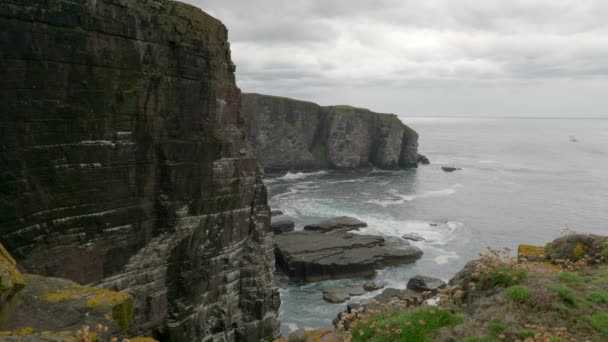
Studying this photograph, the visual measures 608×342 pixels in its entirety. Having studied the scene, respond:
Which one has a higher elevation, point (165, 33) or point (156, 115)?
point (165, 33)

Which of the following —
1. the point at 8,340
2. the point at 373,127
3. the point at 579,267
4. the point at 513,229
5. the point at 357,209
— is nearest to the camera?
the point at 8,340

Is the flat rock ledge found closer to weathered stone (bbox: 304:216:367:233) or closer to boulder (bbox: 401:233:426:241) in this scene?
boulder (bbox: 401:233:426:241)

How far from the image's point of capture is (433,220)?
77.8 m

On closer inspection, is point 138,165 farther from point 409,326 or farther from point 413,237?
point 413,237

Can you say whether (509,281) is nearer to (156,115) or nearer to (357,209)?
(156,115)

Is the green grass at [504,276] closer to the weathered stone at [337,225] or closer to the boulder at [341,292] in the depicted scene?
the boulder at [341,292]

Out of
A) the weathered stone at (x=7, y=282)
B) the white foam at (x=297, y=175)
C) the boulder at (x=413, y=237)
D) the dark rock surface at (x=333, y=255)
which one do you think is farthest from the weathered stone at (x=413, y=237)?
the weathered stone at (x=7, y=282)

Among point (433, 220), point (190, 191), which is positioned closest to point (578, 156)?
point (433, 220)

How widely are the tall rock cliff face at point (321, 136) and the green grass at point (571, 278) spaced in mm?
114155

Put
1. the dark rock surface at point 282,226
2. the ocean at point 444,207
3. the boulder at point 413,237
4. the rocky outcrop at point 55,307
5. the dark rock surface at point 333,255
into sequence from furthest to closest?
the dark rock surface at point 282,226
the boulder at point 413,237
the ocean at point 444,207
the dark rock surface at point 333,255
the rocky outcrop at point 55,307

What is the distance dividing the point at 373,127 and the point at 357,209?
5887 cm

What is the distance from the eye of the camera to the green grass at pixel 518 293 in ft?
35.2

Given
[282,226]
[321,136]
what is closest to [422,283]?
[282,226]

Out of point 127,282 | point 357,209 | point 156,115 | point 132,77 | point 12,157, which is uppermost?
point 132,77
